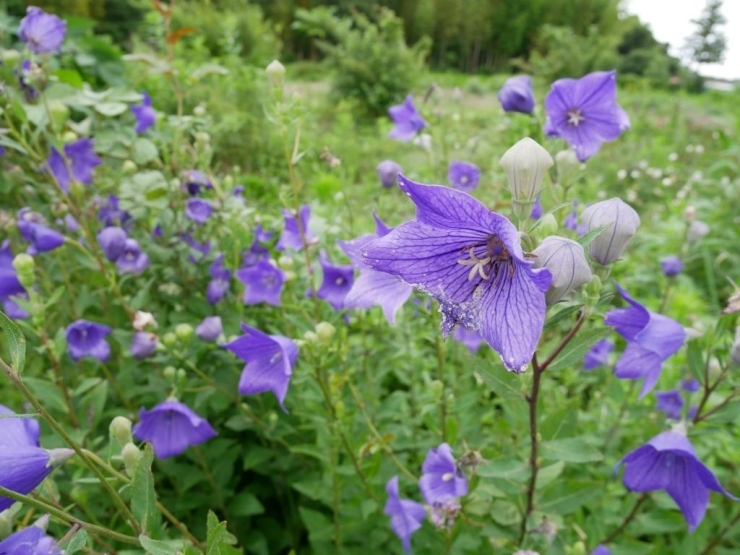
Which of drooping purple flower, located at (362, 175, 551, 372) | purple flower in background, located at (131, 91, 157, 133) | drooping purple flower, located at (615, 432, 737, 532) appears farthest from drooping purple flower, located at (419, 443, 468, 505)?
purple flower in background, located at (131, 91, 157, 133)

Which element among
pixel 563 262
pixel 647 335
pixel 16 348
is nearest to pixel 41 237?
pixel 16 348

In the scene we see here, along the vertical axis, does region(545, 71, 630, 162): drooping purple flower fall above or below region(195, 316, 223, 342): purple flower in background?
above

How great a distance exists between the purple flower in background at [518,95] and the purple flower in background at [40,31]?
65.4 inches

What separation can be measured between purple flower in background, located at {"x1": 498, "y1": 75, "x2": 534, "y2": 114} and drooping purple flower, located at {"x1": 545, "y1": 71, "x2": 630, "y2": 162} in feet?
0.60

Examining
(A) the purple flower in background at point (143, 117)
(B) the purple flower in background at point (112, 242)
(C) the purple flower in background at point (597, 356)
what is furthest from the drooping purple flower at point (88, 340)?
(C) the purple flower in background at point (597, 356)

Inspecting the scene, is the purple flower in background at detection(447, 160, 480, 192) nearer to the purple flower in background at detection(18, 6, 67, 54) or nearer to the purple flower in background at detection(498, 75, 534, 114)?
the purple flower in background at detection(498, 75, 534, 114)

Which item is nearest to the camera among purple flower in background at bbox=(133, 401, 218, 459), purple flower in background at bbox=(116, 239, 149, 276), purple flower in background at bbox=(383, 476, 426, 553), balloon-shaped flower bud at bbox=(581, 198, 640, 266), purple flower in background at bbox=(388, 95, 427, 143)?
balloon-shaped flower bud at bbox=(581, 198, 640, 266)

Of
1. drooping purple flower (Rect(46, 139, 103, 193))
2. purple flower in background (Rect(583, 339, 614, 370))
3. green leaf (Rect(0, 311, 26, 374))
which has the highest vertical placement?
green leaf (Rect(0, 311, 26, 374))

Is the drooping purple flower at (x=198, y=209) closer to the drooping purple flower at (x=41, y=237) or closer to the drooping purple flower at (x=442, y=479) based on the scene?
the drooping purple flower at (x=41, y=237)

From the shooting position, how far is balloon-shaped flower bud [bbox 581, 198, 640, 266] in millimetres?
976

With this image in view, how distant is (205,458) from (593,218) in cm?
159

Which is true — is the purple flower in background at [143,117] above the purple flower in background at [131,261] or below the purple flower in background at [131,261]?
above

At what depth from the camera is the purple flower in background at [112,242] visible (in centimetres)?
197

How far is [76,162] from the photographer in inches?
87.7
